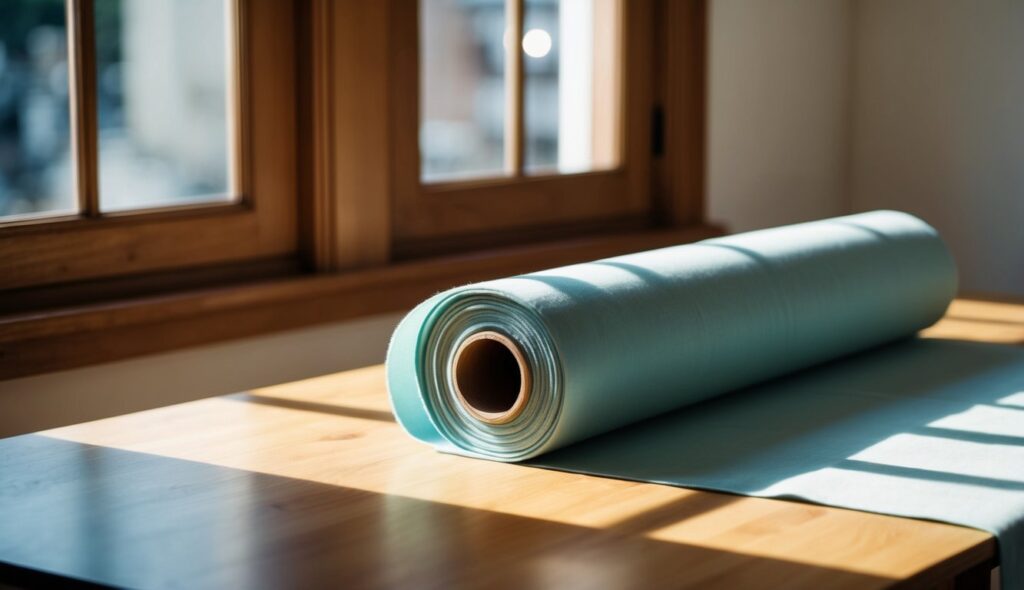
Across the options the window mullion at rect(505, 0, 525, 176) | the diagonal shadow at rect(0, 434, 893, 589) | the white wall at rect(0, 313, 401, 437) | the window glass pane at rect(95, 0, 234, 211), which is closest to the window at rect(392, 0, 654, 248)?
the window mullion at rect(505, 0, 525, 176)

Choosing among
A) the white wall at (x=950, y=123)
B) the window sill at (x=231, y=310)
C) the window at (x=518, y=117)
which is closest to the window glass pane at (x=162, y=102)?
the window sill at (x=231, y=310)

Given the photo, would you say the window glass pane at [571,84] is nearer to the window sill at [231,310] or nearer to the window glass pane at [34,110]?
the window sill at [231,310]

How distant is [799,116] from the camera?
118 inches

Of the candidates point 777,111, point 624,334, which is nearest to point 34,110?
point 624,334

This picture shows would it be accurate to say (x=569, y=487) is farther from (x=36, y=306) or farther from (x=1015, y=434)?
(x=36, y=306)

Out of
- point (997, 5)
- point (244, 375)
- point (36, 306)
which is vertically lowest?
point (244, 375)

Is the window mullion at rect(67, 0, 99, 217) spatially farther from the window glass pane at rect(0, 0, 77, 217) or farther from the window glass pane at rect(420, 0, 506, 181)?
the window glass pane at rect(420, 0, 506, 181)

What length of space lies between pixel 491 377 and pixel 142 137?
2.56 feet

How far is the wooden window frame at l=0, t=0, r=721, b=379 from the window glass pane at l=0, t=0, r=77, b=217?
0.05 m

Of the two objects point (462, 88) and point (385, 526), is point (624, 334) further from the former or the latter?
point (462, 88)

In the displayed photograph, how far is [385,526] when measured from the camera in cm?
102

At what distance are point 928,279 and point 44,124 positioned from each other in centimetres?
109

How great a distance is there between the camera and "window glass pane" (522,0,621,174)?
2451 millimetres

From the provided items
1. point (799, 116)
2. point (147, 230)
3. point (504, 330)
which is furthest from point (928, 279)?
point (799, 116)
